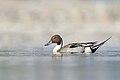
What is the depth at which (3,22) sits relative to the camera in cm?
2517

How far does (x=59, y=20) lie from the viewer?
84.5ft

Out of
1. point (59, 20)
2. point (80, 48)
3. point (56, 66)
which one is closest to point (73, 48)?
point (80, 48)

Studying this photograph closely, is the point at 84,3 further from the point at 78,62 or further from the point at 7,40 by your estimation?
the point at 78,62

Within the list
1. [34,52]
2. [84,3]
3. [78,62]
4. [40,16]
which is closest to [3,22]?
[40,16]

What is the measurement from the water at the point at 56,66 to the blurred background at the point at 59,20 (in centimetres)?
369

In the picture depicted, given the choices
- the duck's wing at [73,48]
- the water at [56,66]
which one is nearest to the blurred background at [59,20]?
the duck's wing at [73,48]

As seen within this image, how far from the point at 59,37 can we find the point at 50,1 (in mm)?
4953

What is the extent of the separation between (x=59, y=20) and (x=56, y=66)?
930 centimetres

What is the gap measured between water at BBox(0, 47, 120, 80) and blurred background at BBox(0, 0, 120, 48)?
3.69 metres

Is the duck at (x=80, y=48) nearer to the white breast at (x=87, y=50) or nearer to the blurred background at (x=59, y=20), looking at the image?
the white breast at (x=87, y=50)

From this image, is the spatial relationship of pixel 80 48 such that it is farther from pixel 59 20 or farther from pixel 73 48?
pixel 59 20

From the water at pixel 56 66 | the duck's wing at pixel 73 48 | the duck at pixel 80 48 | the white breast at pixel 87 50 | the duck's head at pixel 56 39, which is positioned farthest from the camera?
the duck's head at pixel 56 39

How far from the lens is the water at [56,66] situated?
14.6m

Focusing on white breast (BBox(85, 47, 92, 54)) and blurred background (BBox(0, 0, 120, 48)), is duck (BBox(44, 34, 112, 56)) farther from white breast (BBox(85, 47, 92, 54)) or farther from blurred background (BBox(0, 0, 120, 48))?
blurred background (BBox(0, 0, 120, 48))
